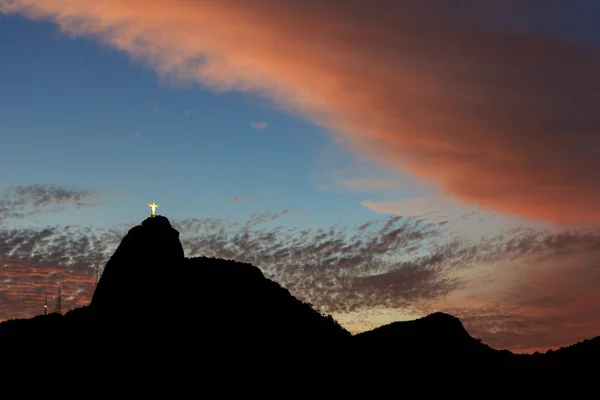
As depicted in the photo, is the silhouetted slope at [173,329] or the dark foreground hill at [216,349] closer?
the dark foreground hill at [216,349]

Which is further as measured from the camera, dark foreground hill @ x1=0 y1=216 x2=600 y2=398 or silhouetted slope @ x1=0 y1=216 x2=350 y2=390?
silhouetted slope @ x1=0 y1=216 x2=350 y2=390

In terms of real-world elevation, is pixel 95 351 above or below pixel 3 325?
below

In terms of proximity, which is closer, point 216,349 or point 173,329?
point 216,349

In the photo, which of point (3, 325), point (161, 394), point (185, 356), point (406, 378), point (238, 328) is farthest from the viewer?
point (3, 325)

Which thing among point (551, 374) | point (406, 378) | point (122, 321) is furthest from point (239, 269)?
point (551, 374)

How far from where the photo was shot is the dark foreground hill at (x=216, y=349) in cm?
8719

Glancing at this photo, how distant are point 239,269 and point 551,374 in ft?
171

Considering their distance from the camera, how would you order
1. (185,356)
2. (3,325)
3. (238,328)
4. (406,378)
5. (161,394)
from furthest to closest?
1. (3,325)
2. (406,378)
3. (238,328)
4. (185,356)
5. (161,394)

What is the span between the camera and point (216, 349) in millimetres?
90938

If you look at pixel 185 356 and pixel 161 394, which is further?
pixel 185 356

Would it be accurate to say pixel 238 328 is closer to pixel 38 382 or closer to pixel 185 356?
pixel 185 356

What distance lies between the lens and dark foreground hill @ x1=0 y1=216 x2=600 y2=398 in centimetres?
8719

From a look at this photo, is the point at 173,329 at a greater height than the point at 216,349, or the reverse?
the point at 173,329

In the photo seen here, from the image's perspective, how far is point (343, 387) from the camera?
101125 mm
